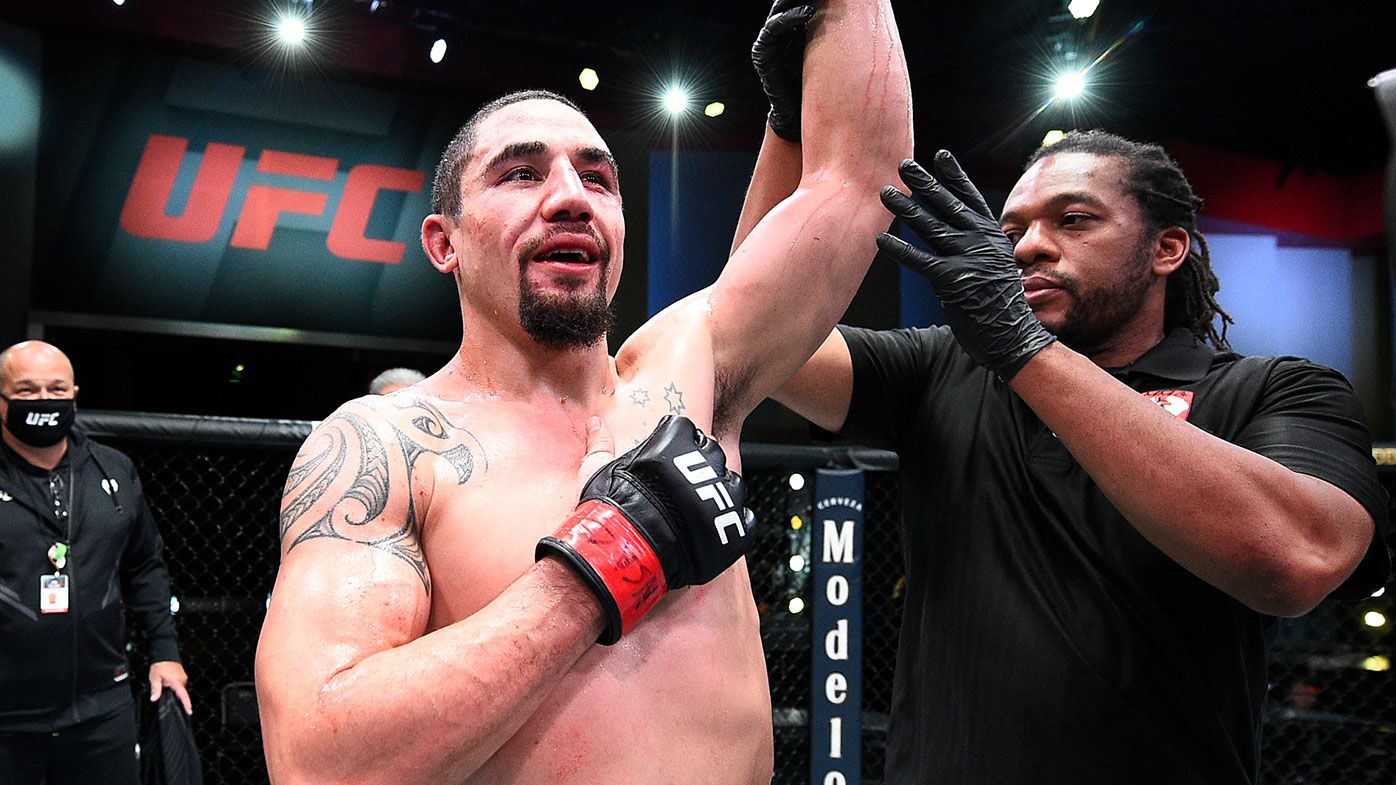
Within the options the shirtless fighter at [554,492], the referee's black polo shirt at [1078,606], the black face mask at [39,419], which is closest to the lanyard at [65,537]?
the black face mask at [39,419]

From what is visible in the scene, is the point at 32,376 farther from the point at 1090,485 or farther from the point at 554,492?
the point at 1090,485

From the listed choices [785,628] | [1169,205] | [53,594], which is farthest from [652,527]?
[53,594]

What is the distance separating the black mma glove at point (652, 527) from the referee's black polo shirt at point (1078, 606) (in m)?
0.63

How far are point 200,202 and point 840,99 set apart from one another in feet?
15.6

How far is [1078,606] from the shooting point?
163 centimetres

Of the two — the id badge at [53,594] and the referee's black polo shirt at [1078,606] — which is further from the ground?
the referee's black polo shirt at [1078,606]

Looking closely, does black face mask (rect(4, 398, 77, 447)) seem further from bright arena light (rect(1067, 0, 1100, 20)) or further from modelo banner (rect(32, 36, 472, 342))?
bright arena light (rect(1067, 0, 1100, 20))

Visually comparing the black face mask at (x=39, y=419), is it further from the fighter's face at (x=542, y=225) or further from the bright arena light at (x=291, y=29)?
the bright arena light at (x=291, y=29)

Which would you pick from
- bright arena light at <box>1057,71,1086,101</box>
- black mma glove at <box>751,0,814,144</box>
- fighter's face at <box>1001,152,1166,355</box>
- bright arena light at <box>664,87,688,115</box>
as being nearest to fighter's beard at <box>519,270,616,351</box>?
black mma glove at <box>751,0,814,144</box>

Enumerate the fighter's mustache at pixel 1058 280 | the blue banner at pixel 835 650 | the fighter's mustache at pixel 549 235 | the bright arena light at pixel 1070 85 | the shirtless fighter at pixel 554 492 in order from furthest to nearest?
the bright arena light at pixel 1070 85 → the blue banner at pixel 835 650 → the fighter's mustache at pixel 1058 280 → the fighter's mustache at pixel 549 235 → the shirtless fighter at pixel 554 492

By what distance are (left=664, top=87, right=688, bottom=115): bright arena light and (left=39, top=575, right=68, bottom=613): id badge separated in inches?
157

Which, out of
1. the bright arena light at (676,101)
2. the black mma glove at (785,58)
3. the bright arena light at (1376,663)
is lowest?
the bright arena light at (1376,663)

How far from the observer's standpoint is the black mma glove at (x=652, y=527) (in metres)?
1.12

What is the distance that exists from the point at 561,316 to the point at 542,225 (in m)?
0.11
